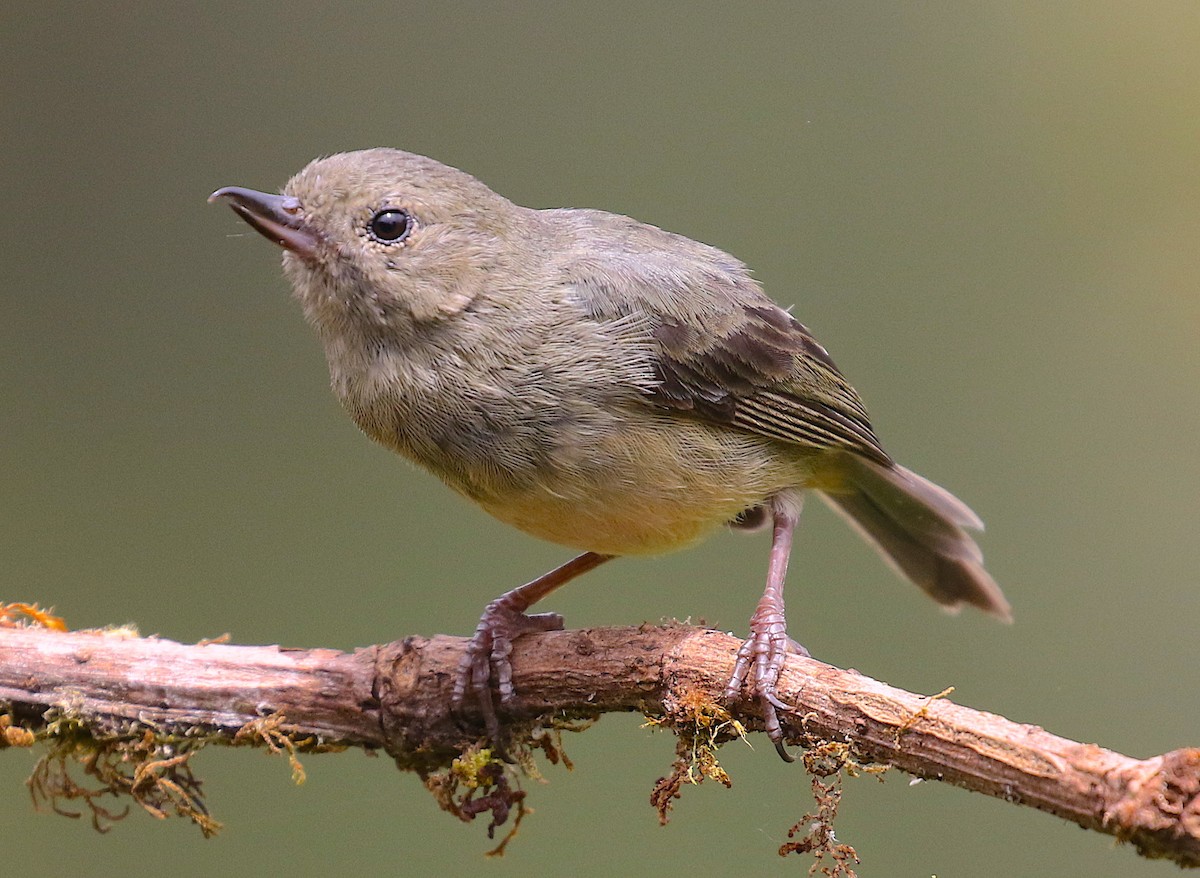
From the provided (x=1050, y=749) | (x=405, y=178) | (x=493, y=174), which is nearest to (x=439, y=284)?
(x=405, y=178)

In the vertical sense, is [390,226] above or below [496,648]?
above

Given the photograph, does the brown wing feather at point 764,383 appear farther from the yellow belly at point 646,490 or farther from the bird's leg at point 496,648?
the bird's leg at point 496,648

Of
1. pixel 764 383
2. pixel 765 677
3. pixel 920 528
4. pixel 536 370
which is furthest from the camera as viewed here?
pixel 920 528

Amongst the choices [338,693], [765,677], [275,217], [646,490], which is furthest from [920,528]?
[275,217]

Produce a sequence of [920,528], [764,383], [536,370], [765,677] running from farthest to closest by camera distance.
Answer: [920,528] < [764,383] < [536,370] < [765,677]

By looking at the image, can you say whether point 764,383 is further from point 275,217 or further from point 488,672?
point 275,217

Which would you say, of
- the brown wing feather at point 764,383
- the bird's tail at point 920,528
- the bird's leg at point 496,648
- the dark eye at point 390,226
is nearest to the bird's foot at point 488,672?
the bird's leg at point 496,648

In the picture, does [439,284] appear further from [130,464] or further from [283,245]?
[130,464]
